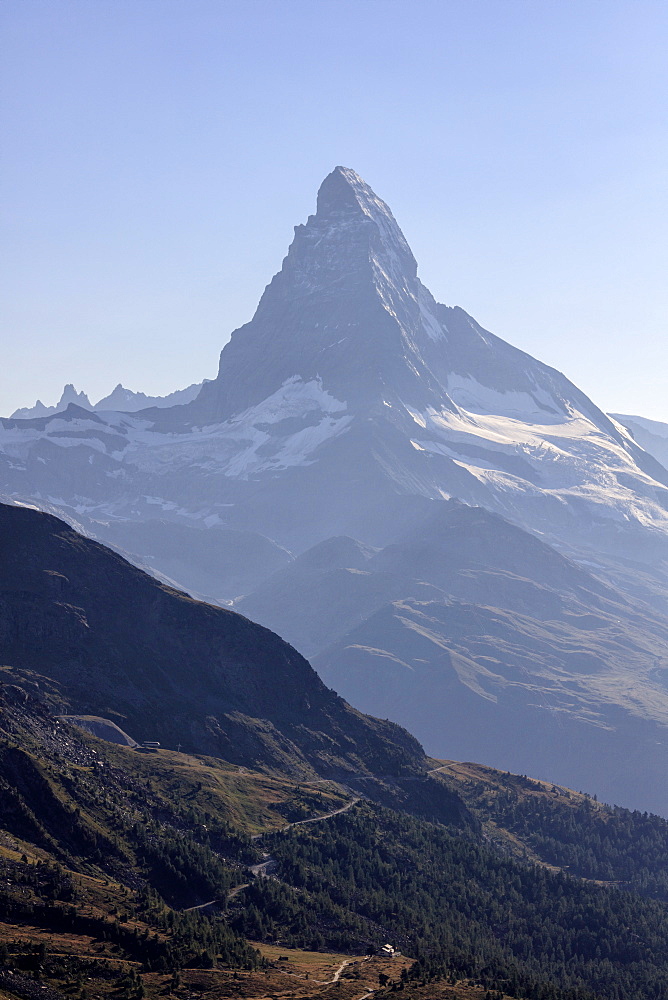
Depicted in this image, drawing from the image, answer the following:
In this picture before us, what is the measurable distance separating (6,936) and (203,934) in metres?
36.2

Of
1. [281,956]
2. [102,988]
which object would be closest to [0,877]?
[102,988]

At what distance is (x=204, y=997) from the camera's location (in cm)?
16425

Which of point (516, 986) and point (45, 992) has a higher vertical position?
point (516, 986)

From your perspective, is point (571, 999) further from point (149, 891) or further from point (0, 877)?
point (0, 877)

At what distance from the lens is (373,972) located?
7594 inches

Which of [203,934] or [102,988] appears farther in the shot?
[203,934]

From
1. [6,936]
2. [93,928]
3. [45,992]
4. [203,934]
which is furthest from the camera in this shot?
[203,934]

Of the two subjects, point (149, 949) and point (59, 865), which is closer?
point (149, 949)

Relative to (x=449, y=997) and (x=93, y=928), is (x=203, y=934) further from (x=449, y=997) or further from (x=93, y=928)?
(x=449, y=997)

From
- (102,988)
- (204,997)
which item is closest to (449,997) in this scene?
(204,997)

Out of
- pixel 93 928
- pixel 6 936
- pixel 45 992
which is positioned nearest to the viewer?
pixel 45 992

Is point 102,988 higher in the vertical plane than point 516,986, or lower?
lower

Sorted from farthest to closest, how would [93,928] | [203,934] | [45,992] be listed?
[203,934] < [93,928] < [45,992]

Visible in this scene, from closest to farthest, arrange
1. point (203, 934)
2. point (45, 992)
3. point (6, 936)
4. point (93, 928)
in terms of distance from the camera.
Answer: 1. point (45, 992)
2. point (6, 936)
3. point (93, 928)
4. point (203, 934)
